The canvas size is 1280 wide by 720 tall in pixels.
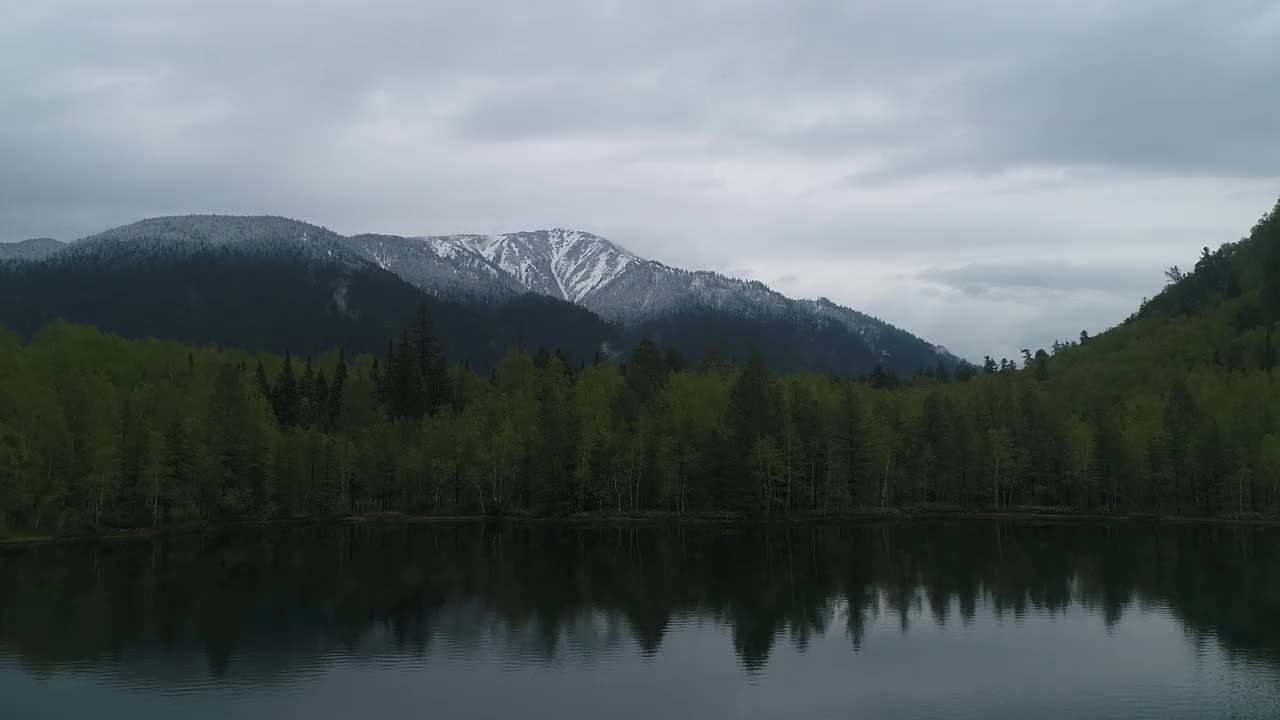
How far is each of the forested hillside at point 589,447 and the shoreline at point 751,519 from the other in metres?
1.95

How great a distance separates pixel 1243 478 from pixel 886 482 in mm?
39295

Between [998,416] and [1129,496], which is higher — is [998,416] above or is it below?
above

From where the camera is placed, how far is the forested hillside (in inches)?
3765

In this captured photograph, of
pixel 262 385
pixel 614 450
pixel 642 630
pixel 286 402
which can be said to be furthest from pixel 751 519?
pixel 262 385

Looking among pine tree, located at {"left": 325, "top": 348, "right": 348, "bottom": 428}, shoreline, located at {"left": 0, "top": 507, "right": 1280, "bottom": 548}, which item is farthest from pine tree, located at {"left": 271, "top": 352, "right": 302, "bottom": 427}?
shoreline, located at {"left": 0, "top": 507, "right": 1280, "bottom": 548}

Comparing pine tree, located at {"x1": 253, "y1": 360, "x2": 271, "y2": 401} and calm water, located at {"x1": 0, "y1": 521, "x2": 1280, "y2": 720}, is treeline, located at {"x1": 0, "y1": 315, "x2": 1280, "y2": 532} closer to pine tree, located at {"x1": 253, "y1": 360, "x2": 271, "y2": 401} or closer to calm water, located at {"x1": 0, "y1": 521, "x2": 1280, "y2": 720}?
pine tree, located at {"x1": 253, "y1": 360, "x2": 271, "y2": 401}

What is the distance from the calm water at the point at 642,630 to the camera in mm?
39500

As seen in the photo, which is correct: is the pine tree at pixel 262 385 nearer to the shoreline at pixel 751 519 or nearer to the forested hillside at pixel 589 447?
the forested hillside at pixel 589 447

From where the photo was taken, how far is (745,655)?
47.3 metres

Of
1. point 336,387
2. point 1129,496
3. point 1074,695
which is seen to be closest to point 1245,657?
Result: point 1074,695

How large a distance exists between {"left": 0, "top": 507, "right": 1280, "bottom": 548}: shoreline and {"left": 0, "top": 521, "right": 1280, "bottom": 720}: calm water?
1648cm

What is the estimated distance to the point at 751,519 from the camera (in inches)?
4176

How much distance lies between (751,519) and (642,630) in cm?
5499

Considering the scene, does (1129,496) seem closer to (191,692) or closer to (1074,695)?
(1074,695)
